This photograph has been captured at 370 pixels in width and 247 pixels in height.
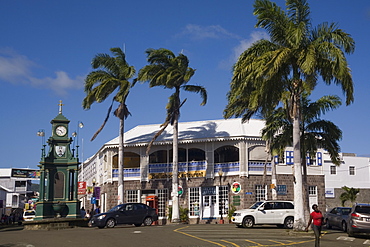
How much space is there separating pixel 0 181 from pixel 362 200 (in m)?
67.9

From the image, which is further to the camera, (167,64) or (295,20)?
(167,64)

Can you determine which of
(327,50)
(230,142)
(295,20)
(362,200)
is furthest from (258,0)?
(362,200)

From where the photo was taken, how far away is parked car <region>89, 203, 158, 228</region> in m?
26.1

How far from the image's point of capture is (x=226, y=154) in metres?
39.5

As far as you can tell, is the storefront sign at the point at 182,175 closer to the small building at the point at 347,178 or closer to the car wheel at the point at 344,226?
the car wheel at the point at 344,226

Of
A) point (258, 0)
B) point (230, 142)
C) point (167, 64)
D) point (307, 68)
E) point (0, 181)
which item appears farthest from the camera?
point (0, 181)

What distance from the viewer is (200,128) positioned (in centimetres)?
4147

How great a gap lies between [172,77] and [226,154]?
359 inches

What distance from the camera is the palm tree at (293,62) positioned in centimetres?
2056

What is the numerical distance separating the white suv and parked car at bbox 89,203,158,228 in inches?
221

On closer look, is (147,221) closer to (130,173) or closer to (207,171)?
(207,171)

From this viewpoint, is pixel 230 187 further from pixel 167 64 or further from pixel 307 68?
pixel 307 68

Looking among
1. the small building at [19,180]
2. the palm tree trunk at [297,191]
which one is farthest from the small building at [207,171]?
the small building at [19,180]

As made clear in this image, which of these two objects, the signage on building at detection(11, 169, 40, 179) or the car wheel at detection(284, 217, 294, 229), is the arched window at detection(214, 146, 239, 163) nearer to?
the car wheel at detection(284, 217, 294, 229)
